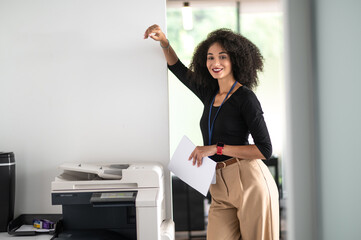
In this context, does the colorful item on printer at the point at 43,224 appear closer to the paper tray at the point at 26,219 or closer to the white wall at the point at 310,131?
the paper tray at the point at 26,219

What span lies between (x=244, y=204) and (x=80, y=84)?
4.23 ft

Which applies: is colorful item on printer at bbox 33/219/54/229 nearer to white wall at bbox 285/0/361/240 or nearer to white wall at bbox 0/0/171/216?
white wall at bbox 0/0/171/216

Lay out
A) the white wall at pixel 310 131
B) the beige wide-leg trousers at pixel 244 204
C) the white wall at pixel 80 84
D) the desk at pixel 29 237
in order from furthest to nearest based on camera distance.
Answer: the white wall at pixel 80 84
the desk at pixel 29 237
the beige wide-leg trousers at pixel 244 204
the white wall at pixel 310 131

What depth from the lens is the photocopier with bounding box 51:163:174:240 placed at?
181 centimetres

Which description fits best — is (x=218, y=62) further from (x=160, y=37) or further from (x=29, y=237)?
(x=29, y=237)

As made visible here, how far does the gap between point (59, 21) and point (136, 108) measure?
0.75 metres

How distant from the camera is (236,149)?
5.82 feet

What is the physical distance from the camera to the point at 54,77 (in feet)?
7.55

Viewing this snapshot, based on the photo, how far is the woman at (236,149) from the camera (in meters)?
1.77

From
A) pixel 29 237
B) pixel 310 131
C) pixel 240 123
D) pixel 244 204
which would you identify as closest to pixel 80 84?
pixel 29 237

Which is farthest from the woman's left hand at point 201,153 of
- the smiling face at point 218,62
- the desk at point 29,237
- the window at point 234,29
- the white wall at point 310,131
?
the window at point 234,29

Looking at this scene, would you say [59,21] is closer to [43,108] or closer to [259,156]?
[43,108]

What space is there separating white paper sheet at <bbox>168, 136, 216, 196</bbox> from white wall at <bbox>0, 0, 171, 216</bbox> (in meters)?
0.34

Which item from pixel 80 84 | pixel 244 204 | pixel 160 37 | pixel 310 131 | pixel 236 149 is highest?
pixel 160 37
